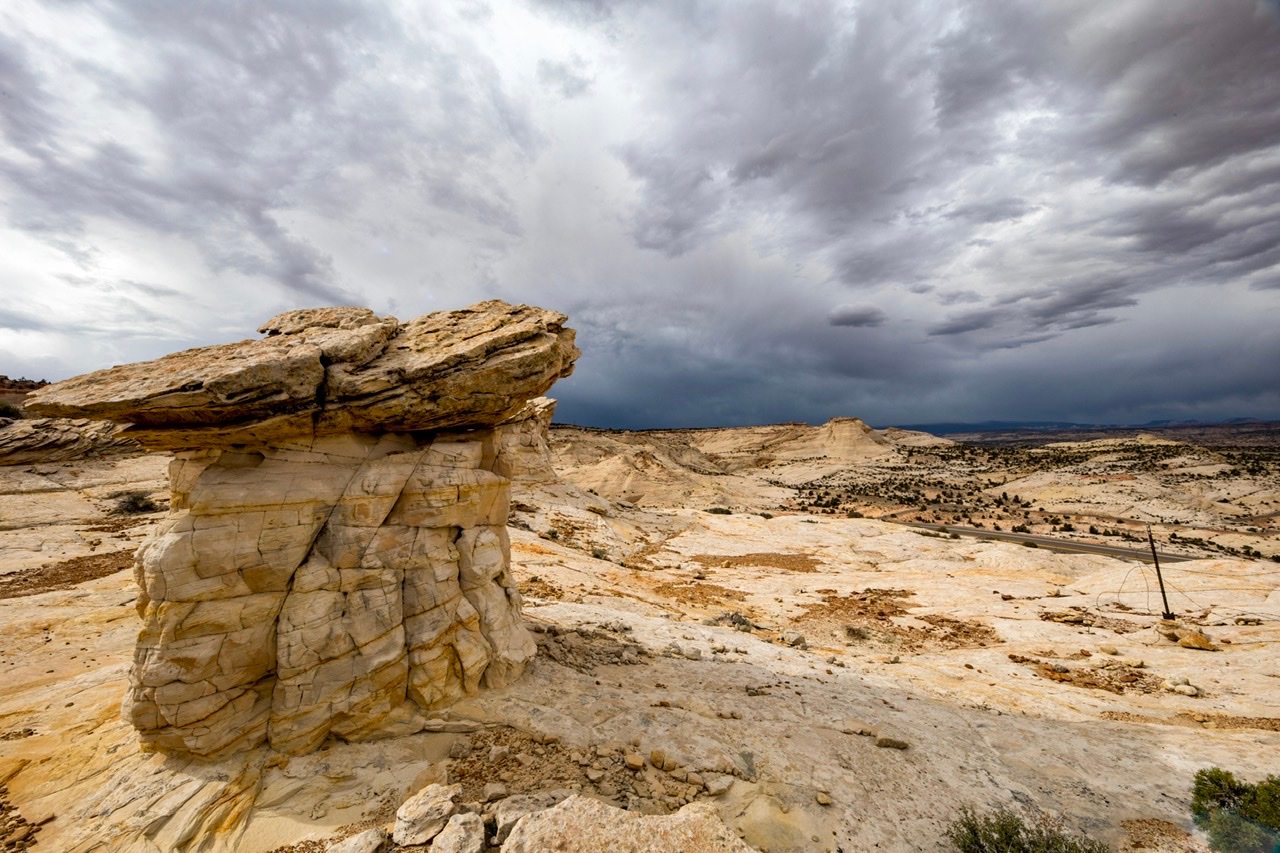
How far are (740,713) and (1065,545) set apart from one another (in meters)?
49.7

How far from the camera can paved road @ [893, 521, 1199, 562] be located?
41156 mm

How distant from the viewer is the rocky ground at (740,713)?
944 centimetres

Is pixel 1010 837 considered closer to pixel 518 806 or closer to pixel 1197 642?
pixel 518 806

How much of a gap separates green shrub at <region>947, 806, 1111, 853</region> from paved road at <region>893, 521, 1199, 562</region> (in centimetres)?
4143

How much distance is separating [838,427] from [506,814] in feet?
469

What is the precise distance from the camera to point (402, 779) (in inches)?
393

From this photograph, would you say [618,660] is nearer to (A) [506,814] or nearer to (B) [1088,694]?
(A) [506,814]

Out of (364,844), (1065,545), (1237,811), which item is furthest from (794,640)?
(1065,545)

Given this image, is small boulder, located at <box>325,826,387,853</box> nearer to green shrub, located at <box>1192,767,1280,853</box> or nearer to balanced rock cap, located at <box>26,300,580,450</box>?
balanced rock cap, located at <box>26,300,580,450</box>

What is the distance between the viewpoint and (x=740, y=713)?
12812 mm

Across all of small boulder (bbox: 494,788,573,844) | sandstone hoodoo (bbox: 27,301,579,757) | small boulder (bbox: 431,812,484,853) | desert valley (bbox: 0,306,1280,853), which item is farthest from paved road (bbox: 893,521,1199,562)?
small boulder (bbox: 431,812,484,853)

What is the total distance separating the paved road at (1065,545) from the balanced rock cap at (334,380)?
164 feet

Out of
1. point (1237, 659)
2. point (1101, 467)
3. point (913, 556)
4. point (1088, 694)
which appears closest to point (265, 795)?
point (1088, 694)

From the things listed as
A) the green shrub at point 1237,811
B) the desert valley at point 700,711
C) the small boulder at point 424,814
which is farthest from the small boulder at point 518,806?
the green shrub at point 1237,811
